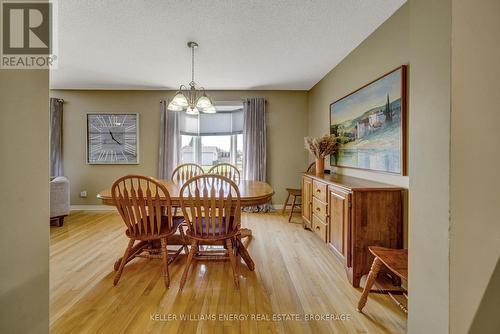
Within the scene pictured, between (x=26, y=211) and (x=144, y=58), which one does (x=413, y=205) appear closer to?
(x=26, y=211)

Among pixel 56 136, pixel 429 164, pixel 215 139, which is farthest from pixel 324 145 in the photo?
pixel 56 136

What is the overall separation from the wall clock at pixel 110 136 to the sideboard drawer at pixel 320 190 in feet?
11.4

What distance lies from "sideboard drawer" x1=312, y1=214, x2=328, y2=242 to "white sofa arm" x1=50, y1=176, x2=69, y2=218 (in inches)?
144

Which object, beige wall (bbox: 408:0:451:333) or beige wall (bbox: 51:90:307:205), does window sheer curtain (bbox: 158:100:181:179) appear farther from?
beige wall (bbox: 408:0:451:333)

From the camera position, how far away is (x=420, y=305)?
93 centimetres

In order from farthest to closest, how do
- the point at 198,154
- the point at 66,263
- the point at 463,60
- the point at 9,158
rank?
the point at 198,154
the point at 66,263
the point at 463,60
the point at 9,158

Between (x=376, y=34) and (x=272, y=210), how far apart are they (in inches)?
121

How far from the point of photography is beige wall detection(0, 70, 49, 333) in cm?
64

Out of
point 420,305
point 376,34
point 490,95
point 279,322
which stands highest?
point 376,34

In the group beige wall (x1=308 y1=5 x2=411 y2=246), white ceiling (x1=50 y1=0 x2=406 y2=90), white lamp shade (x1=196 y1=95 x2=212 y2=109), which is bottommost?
white lamp shade (x1=196 y1=95 x2=212 y2=109)

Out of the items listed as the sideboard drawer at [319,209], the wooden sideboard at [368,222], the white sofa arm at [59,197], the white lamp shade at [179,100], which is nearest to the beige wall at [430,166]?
the wooden sideboard at [368,222]

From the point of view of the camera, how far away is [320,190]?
2570mm

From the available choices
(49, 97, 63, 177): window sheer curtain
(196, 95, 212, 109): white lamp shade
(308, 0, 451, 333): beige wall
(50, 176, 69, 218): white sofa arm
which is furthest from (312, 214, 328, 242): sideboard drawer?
(49, 97, 63, 177): window sheer curtain

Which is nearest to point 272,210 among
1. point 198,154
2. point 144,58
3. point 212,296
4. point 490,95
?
point 198,154
